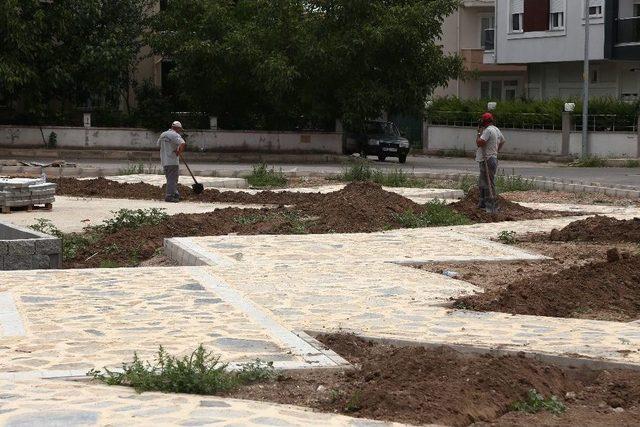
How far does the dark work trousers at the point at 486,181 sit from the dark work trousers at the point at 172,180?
6.24 m

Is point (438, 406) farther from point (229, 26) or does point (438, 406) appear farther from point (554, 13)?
point (554, 13)

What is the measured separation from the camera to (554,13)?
177 feet

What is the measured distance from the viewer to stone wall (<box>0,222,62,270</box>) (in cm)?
1448

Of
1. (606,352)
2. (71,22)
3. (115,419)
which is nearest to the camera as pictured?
(115,419)

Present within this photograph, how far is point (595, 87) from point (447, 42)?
9.91 m

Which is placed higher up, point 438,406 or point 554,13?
point 554,13

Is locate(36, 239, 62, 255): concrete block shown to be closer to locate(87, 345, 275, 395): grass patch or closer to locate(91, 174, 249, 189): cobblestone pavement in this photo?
locate(87, 345, 275, 395): grass patch

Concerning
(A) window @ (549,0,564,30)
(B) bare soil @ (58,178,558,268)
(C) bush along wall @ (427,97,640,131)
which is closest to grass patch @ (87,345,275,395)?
(B) bare soil @ (58,178,558,268)

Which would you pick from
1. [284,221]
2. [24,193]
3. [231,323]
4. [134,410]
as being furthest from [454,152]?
[134,410]

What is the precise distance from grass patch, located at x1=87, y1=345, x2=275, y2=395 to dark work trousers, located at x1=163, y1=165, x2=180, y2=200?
15676 millimetres

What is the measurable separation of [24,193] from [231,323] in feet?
40.5

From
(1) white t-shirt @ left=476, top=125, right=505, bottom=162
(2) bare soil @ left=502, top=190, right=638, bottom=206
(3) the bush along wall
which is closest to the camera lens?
(1) white t-shirt @ left=476, top=125, right=505, bottom=162

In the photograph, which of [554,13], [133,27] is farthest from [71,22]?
[554,13]

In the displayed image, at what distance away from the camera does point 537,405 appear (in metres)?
7.66
